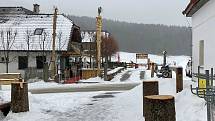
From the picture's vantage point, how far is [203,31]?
1631 centimetres

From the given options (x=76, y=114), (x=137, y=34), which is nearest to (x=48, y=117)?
(x=76, y=114)

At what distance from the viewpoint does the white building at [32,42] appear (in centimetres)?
4056

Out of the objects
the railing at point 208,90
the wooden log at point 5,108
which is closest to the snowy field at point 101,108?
→ the wooden log at point 5,108

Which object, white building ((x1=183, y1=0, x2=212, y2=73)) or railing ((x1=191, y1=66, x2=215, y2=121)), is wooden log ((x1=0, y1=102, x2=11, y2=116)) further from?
railing ((x1=191, y1=66, x2=215, y2=121))

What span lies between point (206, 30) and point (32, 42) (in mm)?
27941

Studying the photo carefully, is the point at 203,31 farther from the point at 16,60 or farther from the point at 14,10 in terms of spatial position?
the point at 14,10

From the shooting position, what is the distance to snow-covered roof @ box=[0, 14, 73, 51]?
40.7 m

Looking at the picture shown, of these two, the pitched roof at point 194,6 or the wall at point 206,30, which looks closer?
the wall at point 206,30

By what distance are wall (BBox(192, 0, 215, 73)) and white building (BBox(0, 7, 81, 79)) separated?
75.2ft

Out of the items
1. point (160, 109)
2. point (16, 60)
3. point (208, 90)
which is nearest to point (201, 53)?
point (160, 109)

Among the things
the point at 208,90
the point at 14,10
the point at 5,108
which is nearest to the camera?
the point at 208,90

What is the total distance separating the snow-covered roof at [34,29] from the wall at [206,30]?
23.0 m

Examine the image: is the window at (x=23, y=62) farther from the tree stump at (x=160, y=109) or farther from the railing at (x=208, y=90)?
the railing at (x=208, y=90)

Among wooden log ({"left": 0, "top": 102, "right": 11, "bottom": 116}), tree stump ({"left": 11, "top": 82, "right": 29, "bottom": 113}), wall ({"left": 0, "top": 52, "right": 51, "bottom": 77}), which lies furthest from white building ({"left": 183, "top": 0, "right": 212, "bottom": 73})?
wall ({"left": 0, "top": 52, "right": 51, "bottom": 77})
